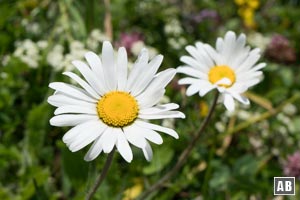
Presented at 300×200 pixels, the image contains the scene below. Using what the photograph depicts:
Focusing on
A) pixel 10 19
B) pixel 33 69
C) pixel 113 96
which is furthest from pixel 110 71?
pixel 10 19

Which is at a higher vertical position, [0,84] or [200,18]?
[200,18]

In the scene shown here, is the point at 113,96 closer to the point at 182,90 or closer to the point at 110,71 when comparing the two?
the point at 110,71

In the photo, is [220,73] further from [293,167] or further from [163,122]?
[293,167]

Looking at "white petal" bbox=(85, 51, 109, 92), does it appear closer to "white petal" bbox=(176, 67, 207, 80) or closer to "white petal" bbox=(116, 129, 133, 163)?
"white petal" bbox=(116, 129, 133, 163)

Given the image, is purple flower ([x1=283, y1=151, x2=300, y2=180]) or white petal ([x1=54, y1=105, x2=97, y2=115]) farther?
purple flower ([x1=283, y1=151, x2=300, y2=180])

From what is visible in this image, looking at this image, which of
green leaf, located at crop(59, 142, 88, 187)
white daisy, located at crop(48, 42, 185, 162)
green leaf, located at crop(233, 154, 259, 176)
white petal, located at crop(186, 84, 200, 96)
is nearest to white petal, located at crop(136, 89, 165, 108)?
white daisy, located at crop(48, 42, 185, 162)

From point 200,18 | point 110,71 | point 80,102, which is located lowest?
point 80,102

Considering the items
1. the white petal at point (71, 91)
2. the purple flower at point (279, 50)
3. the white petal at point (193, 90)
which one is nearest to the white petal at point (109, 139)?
the white petal at point (71, 91)
